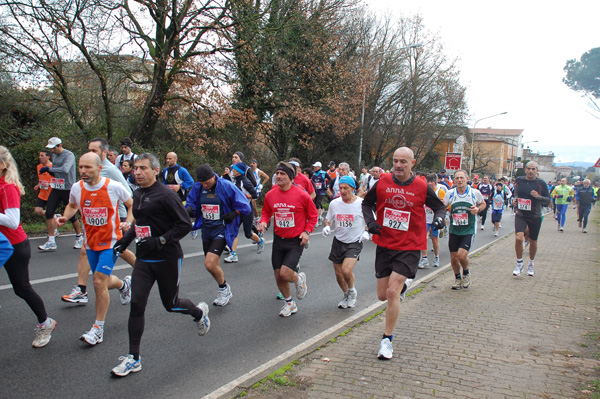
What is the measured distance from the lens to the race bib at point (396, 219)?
191 inches

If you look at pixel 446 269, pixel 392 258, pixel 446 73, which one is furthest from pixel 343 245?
pixel 446 73

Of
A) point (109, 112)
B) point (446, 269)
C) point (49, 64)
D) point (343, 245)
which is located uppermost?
point (49, 64)

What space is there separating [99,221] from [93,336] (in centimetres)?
114

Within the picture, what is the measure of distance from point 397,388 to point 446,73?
34.8 meters

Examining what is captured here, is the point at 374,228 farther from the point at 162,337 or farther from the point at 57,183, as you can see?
the point at 57,183

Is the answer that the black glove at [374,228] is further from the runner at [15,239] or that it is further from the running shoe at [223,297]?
the runner at [15,239]

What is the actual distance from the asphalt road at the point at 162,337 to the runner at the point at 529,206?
10.7 ft

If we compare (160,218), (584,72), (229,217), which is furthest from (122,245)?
(584,72)

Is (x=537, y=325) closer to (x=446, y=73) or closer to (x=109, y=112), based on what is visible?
(x=109, y=112)

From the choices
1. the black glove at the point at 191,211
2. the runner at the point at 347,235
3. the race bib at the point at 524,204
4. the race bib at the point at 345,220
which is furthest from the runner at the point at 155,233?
the race bib at the point at 524,204

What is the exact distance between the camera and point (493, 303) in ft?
22.4

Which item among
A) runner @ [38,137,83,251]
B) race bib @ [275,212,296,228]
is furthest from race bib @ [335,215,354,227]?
runner @ [38,137,83,251]

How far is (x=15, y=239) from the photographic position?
14.4ft

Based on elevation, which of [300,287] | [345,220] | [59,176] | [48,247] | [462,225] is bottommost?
[48,247]
